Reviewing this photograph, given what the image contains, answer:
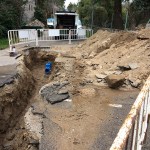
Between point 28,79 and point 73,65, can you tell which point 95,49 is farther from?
point 28,79

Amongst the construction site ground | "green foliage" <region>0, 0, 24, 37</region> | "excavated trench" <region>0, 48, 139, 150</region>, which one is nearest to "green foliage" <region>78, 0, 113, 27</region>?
"green foliage" <region>0, 0, 24, 37</region>

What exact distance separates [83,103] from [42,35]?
11.6m

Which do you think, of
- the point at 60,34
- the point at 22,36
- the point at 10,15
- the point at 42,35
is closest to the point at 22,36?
the point at 22,36

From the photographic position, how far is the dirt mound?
862cm

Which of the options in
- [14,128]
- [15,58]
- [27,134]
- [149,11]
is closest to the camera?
[27,134]

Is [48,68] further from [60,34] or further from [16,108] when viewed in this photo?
[60,34]

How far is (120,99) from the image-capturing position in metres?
7.07

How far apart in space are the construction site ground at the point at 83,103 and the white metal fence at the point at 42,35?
3.19 m

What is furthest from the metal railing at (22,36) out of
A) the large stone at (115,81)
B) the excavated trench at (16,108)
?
the large stone at (115,81)

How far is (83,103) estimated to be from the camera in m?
6.89

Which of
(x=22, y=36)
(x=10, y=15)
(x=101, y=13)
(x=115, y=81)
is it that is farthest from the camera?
(x=101, y=13)

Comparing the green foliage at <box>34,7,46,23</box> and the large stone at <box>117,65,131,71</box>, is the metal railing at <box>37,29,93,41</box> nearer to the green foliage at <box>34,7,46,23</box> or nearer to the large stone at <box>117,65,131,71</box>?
the large stone at <box>117,65,131,71</box>

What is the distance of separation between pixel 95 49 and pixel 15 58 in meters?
3.90

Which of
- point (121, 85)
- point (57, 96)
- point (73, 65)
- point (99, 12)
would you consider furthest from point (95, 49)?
point (99, 12)
